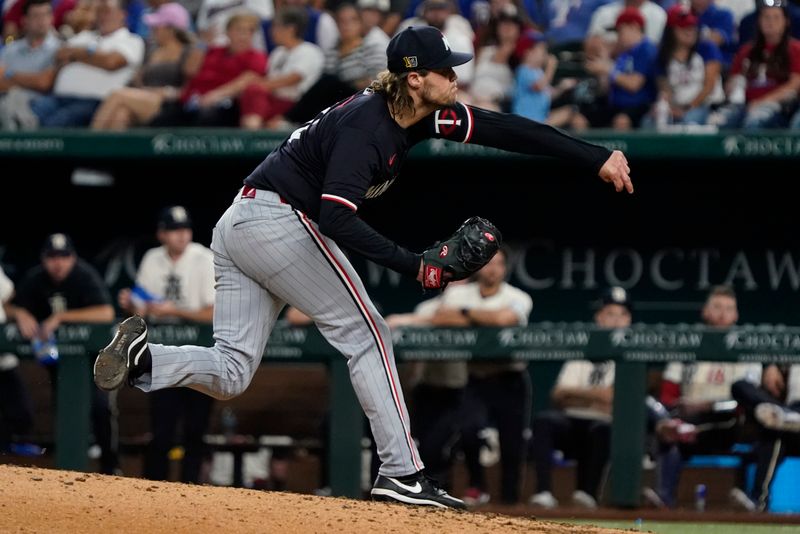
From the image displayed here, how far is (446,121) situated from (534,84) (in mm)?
4512

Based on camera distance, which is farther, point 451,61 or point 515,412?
point 515,412

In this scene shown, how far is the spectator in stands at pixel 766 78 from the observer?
27.8 ft

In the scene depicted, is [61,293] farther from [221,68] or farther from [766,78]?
[766,78]

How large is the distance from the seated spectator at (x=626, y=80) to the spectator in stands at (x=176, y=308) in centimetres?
268

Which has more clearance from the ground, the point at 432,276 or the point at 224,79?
the point at 224,79

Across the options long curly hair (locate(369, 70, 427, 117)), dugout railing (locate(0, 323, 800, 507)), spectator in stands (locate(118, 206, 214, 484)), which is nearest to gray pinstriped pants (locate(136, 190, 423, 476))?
long curly hair (locate(369, 70, 427, 117))

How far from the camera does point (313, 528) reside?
159 inches

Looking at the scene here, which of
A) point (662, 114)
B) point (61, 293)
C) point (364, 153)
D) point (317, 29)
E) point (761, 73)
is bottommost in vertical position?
point (61, 293)

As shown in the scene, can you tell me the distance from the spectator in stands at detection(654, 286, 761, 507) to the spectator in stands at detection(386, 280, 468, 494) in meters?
1.13

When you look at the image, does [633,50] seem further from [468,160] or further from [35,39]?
[35,39]

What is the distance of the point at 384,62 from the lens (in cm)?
872

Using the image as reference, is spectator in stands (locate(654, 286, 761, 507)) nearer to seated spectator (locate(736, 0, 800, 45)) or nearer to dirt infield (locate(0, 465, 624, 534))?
seated spectator (locate(736, 0, 800, 45))

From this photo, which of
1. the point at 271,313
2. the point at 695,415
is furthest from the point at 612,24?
the point at 271,313

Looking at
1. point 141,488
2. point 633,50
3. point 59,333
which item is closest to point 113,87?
point 59,333
